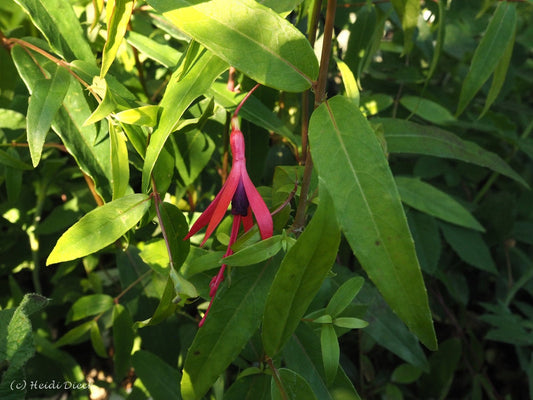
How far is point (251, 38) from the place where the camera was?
0.49 m

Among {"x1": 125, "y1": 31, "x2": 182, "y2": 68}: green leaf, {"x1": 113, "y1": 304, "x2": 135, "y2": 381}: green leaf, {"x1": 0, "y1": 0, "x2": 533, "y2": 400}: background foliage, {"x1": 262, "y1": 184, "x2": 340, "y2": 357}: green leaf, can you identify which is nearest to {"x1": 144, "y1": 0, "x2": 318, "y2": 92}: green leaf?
{"x1": 0, "y1": 0, "x2": 533, "y2": 400}: background foliage

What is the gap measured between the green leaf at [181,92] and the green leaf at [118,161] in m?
0.04

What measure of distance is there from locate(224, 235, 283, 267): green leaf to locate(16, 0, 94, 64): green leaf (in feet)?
1.05

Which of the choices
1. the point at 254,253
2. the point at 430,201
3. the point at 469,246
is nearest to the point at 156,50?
the point at 254,253

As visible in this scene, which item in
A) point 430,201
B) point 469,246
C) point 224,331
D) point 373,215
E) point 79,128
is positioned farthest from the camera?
point 469,246

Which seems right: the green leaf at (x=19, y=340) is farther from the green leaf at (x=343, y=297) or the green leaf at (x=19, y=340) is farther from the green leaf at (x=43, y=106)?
the green leaf at (x=343, y=297)

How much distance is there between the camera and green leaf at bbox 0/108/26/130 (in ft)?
2.41

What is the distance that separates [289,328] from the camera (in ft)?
1.63

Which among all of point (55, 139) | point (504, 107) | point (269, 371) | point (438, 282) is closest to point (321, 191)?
point (269, 371)

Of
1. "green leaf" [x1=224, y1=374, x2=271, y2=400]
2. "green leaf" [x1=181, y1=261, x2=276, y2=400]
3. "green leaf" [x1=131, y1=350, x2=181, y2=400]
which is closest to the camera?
"green leaf" [x1=181, y1=261, x2=276, y2=400]

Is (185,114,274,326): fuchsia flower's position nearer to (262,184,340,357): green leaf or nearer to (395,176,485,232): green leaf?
(262,184,340,357): green leaf

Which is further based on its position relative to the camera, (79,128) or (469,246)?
(469,246)

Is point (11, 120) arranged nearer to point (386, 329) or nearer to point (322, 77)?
point (322, 77)

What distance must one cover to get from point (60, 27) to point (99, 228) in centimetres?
25
